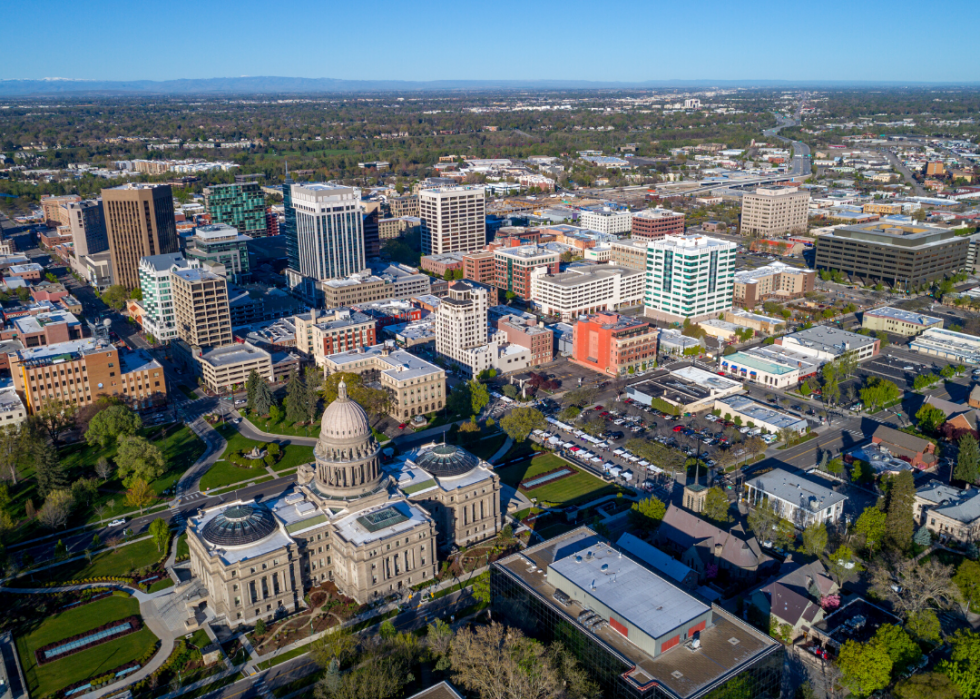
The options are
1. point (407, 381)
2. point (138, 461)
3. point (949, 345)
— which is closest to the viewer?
point (138, 461)

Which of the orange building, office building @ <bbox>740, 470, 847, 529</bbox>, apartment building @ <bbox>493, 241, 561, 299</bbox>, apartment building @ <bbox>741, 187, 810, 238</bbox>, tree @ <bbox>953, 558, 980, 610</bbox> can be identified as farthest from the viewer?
apartment building @ <bbox>741, 187, 810, 238</bbox>

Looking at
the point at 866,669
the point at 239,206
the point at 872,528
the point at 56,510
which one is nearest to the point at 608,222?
the point at 239,206

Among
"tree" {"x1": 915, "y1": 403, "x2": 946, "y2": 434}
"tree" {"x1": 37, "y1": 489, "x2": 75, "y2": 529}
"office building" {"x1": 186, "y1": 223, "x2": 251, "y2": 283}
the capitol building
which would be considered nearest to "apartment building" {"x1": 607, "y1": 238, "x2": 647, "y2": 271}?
"tree" {"x1": 915, "y1": 403, "x2": 946, "y2": 434}

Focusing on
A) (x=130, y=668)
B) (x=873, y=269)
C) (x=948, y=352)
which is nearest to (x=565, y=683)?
(x=130, y=668)

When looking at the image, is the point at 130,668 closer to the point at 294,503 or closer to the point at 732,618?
the point at 294,503

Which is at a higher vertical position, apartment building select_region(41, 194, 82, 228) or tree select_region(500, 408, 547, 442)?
apartment building select_region(41, 194, 82, 228)

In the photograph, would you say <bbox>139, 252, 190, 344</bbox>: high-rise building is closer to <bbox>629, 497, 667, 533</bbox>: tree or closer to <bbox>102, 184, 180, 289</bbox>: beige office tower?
<bbox>102, 184, 180, 289</bbox>: beige office tower

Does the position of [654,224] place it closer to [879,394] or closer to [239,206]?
[879,394]
